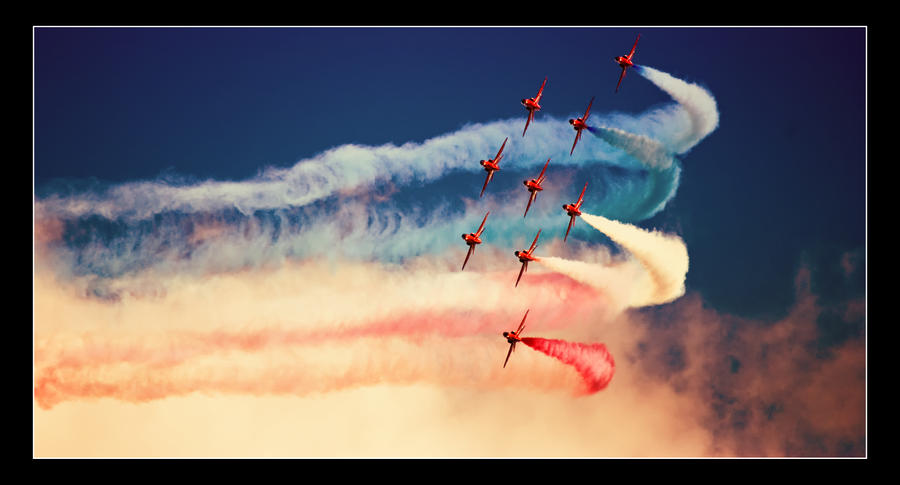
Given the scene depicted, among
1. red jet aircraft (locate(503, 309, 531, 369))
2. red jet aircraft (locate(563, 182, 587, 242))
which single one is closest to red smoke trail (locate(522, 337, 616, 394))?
red jet aircraft (locate(503, 309, 531, 369))

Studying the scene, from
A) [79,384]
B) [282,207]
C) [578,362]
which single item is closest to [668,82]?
[578,362]

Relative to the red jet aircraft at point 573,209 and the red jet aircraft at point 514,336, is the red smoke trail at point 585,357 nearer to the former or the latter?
the red jet aircraft at point 514,336

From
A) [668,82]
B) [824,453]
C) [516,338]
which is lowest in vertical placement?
[824,453]

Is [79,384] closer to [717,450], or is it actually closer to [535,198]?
[535,198]

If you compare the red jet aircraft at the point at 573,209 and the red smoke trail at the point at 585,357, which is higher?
the red jet aircraft at the point at 573,209

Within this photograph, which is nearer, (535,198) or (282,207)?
(535,198)

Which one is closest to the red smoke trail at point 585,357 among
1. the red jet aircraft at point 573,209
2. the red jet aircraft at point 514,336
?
the red jet aircraft at point 514,336

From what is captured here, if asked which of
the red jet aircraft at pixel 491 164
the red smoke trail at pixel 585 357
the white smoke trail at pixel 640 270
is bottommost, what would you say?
the red smoke trail at pixel 585 357

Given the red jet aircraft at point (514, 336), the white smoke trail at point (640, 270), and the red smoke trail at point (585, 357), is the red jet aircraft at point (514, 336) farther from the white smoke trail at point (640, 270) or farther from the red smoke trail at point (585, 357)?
the white smoke trail at point (640, 270)

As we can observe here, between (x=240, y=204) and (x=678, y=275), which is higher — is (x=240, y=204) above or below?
above
